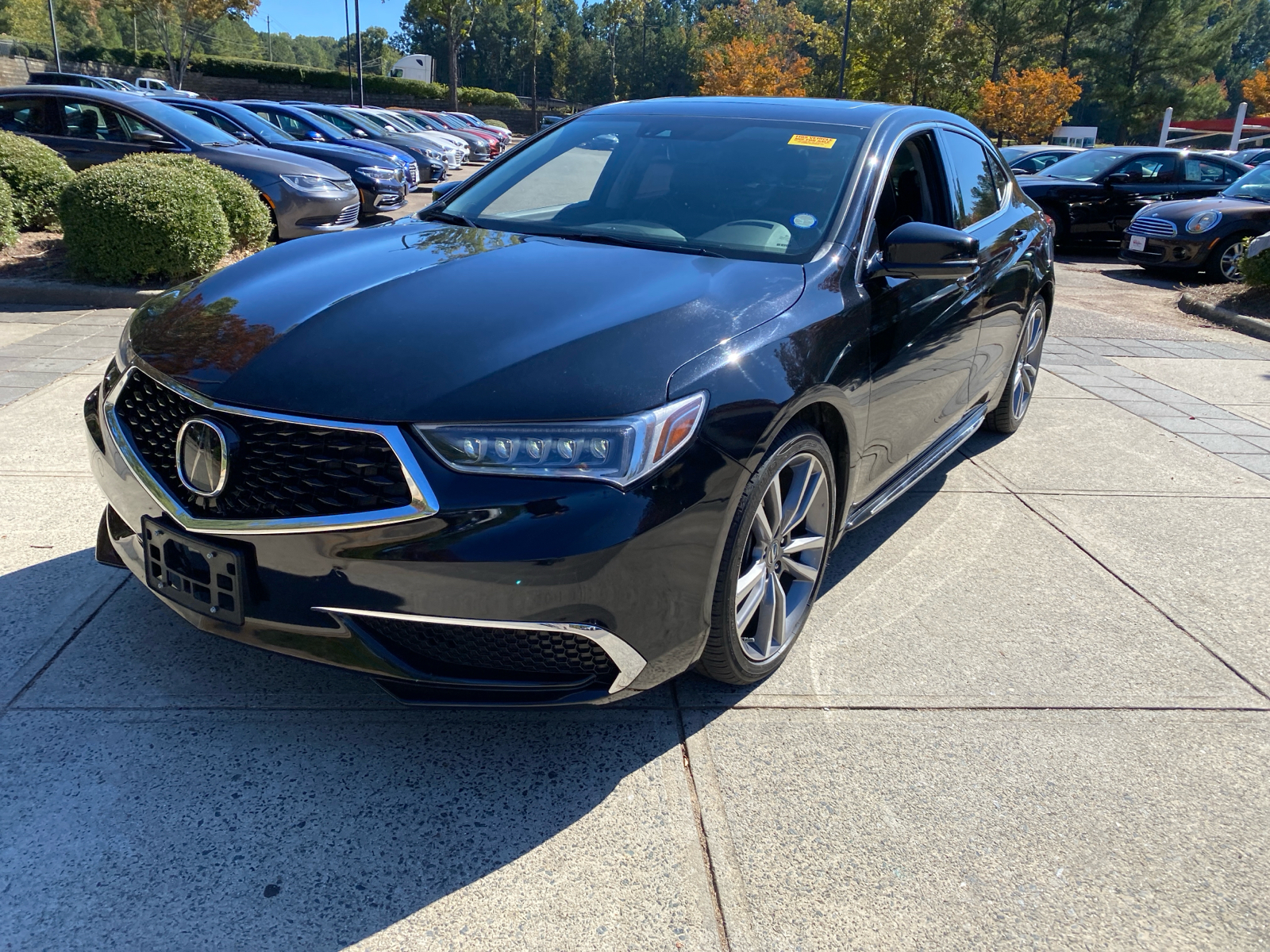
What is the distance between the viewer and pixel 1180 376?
295 inches

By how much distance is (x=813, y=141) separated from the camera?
11.7 ft

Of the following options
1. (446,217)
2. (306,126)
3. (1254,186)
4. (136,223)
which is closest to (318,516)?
(446,217)

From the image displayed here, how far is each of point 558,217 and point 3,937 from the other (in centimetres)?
261

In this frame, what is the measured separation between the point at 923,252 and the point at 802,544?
3.24ft

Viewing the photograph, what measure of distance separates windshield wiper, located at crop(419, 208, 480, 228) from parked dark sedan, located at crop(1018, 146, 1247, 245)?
12352 mm

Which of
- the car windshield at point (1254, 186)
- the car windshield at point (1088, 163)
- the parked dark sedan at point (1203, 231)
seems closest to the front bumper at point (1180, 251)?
the parked dark sedan at point (1203, 231)

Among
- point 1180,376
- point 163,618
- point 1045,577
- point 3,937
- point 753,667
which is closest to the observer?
point 3,937

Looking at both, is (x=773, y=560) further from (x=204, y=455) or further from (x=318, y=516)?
(x=204, y=455)

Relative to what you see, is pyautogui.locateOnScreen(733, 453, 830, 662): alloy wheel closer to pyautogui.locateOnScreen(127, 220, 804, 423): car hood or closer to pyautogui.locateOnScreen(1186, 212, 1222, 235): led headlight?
pyautogui.locateOnScreen(127, 220, 804, 423): car hood

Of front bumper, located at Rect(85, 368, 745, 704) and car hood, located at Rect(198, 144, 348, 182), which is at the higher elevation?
car hood, located at Rect(198, 144, 348, 182)

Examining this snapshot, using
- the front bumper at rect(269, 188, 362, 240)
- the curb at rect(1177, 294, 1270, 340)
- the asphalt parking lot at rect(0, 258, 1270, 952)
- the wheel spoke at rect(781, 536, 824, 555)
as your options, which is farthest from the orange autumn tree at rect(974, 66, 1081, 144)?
the wheel spoke at rect(781, 536, 824, 555)

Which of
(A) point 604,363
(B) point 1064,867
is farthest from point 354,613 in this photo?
(B) point 1064,867

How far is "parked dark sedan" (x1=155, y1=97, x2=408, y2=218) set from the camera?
1241cm

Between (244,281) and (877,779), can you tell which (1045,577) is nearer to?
(877,779)
